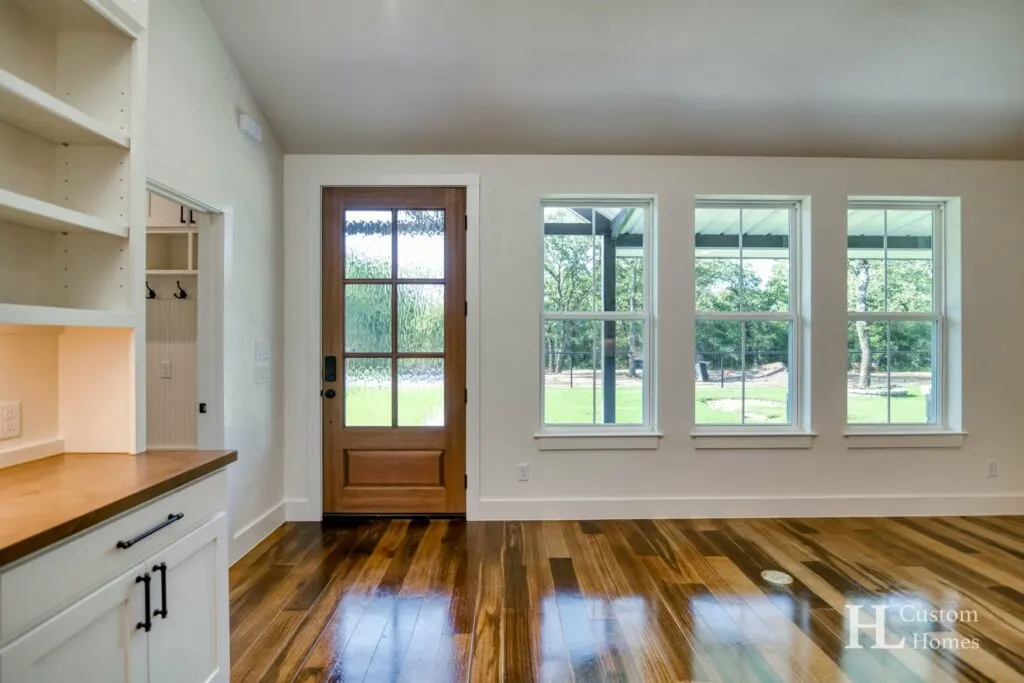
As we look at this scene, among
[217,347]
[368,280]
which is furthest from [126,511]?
[368,280]

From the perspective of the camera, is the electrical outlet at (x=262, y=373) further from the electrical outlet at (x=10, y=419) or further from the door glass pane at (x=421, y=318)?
the electrical outlet at (x=10, y=419)

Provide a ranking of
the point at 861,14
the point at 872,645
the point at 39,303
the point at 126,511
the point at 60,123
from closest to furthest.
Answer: the point at 126,511 → the point at 60,123 → the point at 39,303 → the point at 872,645 → the point at 861,14

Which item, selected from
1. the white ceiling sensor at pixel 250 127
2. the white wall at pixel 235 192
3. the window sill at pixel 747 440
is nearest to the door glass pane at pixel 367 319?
the white wall at pixel 235 192

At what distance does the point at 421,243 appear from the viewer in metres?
3.31

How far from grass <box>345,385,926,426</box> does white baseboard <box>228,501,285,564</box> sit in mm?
709

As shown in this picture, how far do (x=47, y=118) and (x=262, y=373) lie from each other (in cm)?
182

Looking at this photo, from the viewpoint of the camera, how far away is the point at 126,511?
45.0 inches

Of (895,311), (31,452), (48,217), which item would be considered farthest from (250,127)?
(895,311)

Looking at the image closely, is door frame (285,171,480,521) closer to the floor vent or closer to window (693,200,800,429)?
window (693,200,800,429)

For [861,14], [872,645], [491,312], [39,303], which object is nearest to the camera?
[39,303]

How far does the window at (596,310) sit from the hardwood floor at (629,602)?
79cm

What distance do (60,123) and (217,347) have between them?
1375 millimetres

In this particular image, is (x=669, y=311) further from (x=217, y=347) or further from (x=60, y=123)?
(x=60, y=123)

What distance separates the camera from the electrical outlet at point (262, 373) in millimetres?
2913
